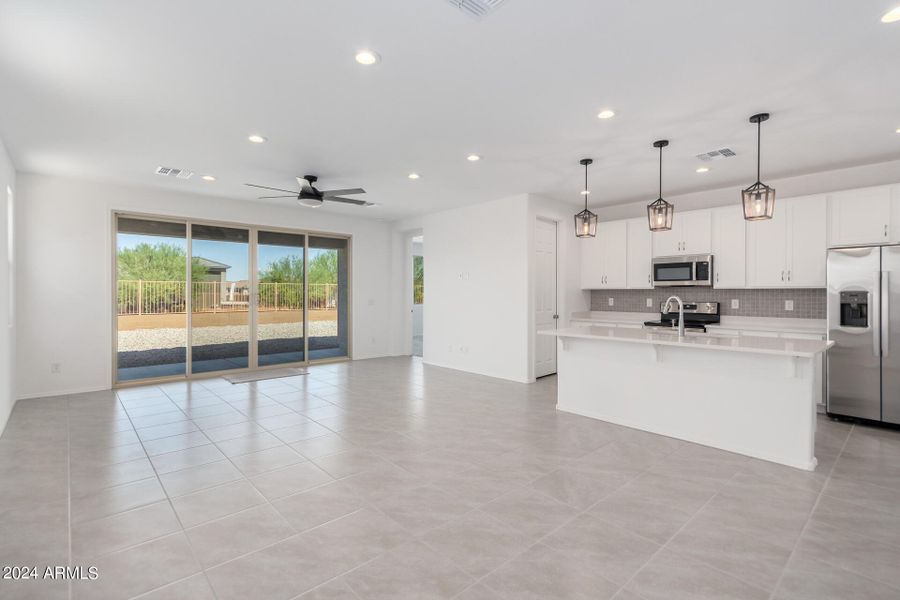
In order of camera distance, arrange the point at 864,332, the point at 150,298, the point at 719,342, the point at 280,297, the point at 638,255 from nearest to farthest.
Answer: the point at 719,342, the point at 864,332, the point at 150,298, the point at 638,255, the point at 280,297

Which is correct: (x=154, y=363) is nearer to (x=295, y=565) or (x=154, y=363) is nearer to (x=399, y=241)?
(x=399, y=241)

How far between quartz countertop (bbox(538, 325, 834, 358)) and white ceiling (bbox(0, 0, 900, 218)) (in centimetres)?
181

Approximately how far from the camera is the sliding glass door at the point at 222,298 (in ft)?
19.9

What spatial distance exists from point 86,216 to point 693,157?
732cm

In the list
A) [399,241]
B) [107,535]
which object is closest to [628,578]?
[107,535]

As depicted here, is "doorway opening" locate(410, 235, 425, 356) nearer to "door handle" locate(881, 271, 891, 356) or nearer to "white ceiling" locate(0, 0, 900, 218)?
"white ceiling" locate(0, 0, 900, 218)

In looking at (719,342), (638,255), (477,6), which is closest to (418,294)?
(638,255)

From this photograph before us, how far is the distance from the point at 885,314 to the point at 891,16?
3.19 meters

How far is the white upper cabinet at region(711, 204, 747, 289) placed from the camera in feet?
17.8

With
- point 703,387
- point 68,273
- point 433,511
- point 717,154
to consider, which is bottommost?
point 433,511

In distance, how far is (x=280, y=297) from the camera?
737 centimetres

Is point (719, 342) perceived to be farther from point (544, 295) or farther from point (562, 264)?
point (562, 264)

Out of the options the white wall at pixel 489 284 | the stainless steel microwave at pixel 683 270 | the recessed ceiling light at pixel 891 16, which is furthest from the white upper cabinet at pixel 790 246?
the recessed ceiling light at pixel 891 16

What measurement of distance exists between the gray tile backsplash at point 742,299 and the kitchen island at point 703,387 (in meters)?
0.80
